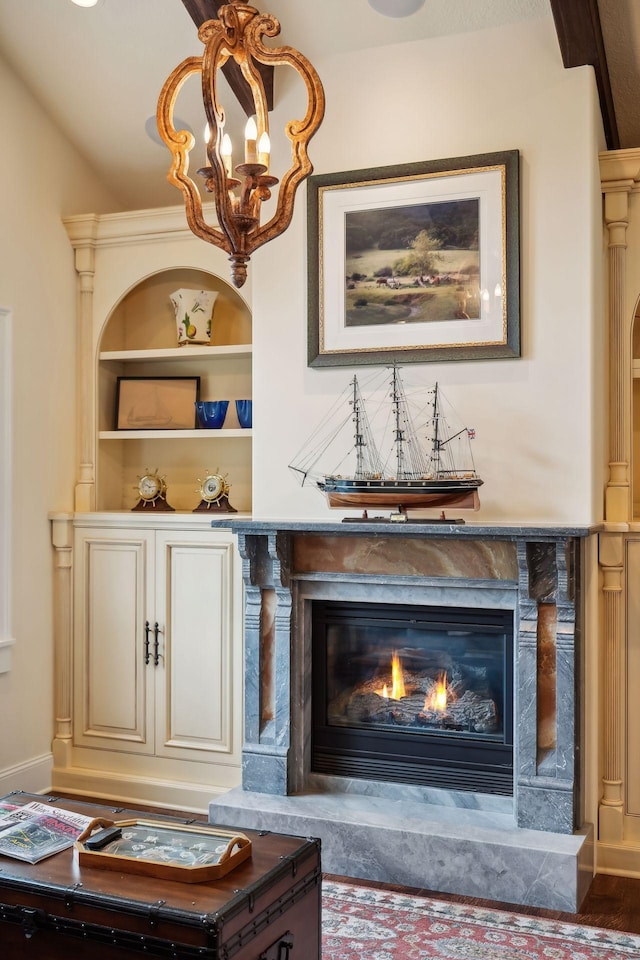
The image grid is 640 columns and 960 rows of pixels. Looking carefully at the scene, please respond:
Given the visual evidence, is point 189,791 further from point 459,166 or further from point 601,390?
point 459,166

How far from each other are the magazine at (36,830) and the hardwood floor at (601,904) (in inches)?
46.8

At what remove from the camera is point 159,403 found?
4453mm

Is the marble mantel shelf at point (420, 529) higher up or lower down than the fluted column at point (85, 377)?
lower down

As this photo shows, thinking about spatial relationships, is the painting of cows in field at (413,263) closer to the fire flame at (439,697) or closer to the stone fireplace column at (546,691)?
the stone fireplace column at (546,691)

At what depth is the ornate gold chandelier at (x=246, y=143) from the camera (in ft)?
6.32

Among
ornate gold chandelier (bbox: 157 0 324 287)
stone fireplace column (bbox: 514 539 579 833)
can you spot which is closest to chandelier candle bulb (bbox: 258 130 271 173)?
ornate gold chandelier (bbox: 157 0 324 287)

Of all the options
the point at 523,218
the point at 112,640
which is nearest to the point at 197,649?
the point at 112,640

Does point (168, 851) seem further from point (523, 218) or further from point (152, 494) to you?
point (523, 218)

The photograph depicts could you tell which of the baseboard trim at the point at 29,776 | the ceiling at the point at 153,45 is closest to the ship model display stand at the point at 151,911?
the baseboard trim at the point at 29,776

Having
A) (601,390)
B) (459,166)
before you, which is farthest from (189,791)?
(459,166)

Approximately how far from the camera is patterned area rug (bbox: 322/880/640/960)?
9.11 feet

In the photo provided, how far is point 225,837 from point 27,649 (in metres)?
2.04

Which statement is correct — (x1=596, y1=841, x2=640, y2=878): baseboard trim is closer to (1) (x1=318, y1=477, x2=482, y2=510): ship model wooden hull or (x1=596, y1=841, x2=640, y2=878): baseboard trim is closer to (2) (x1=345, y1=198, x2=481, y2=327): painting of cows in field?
(1) (x1=318, y1=477, x2=482, y2=510): ship model wooden hull

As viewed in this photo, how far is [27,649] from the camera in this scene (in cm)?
410
